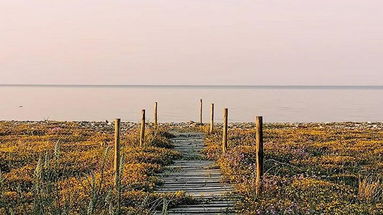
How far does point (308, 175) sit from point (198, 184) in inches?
166

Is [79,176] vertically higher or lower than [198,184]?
higher

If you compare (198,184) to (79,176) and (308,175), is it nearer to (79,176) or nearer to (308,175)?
(308,175)

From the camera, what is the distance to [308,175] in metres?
16.6

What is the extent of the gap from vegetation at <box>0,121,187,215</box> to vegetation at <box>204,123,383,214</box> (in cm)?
202

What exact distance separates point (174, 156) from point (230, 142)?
5.80 meters

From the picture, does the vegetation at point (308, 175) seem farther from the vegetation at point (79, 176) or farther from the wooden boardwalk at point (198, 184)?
the vegetation at point (79, 176)

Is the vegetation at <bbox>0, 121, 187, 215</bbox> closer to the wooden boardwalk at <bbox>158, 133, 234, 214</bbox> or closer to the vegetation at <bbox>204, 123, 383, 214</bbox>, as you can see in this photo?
the wooden boardwalk at <bbox>158, 133, 234, 214</bbox>

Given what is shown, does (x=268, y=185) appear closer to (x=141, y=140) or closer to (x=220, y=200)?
(x=220, y=200)

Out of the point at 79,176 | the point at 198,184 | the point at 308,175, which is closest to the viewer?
the point at 79,176

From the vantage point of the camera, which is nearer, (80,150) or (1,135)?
(80,150)

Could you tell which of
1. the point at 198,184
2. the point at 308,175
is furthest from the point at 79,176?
the point at 308,175

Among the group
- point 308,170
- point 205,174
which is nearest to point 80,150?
point 205,174

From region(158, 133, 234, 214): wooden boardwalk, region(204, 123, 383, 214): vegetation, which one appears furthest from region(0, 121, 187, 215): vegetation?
region(204, 123, 383, 214): vegetation

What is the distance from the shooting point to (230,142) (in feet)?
82.3
